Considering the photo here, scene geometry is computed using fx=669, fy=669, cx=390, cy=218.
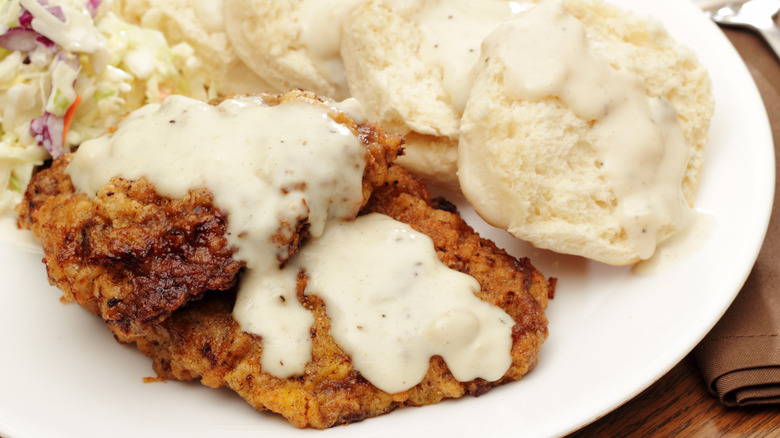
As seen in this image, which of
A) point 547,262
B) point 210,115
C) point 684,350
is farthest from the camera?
point 547,262

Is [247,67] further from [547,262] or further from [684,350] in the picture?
Result: [684,350]

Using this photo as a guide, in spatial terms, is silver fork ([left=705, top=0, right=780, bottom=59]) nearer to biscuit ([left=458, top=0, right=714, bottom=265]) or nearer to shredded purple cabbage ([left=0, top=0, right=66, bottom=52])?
biscuit ([left=458, top=0, right=714, bottom=265])

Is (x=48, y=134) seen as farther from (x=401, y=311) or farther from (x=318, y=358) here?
(x=401, y=311)

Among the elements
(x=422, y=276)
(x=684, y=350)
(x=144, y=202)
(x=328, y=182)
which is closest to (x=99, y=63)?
(x=144, y=202)

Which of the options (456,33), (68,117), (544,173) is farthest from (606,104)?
(68,117)

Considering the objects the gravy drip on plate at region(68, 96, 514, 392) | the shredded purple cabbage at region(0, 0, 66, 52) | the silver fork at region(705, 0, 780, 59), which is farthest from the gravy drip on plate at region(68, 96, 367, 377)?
the silver fork at region(705, 0, 780, 59)
